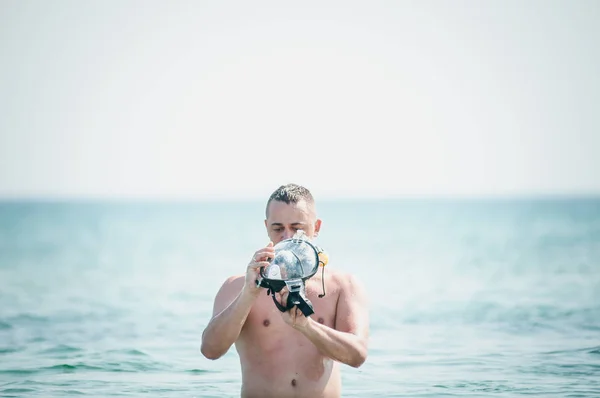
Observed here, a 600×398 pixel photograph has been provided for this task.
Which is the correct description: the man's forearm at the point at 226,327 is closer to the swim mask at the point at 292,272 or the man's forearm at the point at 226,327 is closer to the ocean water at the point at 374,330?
the swim mask at the point at 292,272

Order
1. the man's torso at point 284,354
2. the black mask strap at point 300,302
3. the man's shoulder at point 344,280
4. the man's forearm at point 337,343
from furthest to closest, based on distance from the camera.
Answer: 1. the man's shoulder at point 344,280
2. the man's torso at point 284,354
3. the man's forearm at point 337,343
4. the black mask strap at point 300,302

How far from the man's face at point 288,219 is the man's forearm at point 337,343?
0.61 meters

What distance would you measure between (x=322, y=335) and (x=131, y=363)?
200 inches

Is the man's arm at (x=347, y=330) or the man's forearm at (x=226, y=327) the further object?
the man's forearm at (x=226, y=327)

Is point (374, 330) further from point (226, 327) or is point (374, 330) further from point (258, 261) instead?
point (258, 261)

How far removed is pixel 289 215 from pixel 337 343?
0.79 metres


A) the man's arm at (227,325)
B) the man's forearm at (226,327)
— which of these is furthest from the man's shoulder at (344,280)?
the man's forearm at (226,327)

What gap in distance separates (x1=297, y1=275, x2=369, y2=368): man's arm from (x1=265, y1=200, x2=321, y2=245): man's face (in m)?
0.50

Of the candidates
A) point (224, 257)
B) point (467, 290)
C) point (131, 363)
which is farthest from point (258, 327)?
point (224, 257)

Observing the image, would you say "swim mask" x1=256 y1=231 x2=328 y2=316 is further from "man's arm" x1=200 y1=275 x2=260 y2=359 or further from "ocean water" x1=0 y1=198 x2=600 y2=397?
"ocean water" x1=0 y1=198 x2=600 y2=397

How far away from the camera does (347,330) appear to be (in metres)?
6.18

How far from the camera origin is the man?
6039mm

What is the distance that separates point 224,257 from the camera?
101ft

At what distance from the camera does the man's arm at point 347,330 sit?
5688mm
